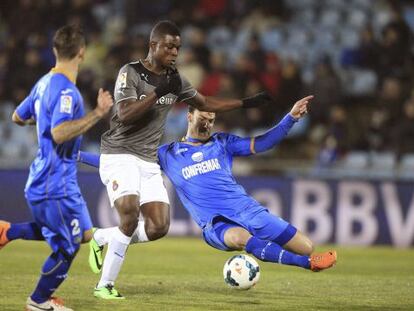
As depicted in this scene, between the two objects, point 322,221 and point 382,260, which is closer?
point 382,260

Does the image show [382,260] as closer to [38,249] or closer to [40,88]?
[38,249]

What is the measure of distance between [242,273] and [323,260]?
37.0 inches

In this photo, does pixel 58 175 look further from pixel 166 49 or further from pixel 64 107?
pixel 166 49

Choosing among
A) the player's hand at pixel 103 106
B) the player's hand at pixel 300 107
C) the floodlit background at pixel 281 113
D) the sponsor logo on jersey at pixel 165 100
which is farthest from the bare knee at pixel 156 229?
the player's hand at pixel 103 106

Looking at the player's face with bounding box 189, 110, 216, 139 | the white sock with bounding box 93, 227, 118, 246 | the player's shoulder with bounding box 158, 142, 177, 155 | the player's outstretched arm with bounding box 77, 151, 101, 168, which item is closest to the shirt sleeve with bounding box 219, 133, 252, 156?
the player's face with bounding box 189, 110, 216, 139

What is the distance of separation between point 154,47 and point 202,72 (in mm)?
8685

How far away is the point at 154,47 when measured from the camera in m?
8.23

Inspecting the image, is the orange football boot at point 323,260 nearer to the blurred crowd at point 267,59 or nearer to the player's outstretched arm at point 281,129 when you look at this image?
the player's outstretched arm at point 281,129

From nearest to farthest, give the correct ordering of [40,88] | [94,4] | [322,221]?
[40,88], [322,221], [94,4]

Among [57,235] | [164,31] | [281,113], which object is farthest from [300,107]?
[281,113]

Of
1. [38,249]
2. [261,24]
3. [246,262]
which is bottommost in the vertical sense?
[38,249]

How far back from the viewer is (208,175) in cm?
895

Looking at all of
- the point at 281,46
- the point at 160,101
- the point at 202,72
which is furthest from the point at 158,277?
the point at 281,46

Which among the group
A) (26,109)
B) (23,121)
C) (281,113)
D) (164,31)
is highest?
(164,31)
